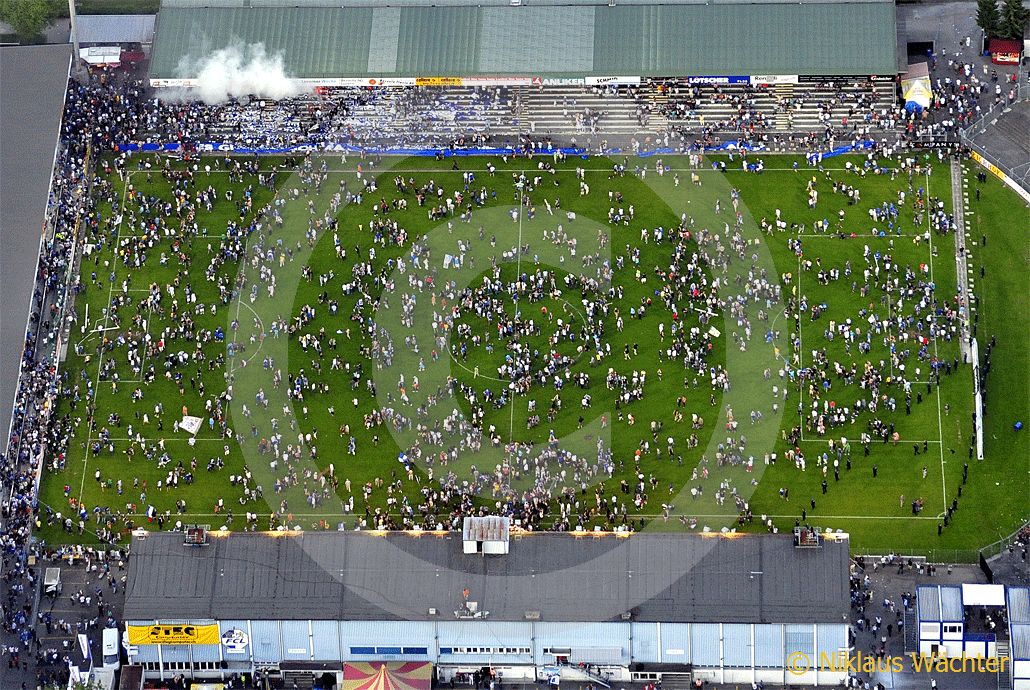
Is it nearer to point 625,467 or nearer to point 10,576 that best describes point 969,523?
point 625,467

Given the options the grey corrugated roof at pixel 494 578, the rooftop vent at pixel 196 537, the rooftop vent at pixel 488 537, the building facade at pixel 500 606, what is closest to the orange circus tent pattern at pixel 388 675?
the building facade at pixel 500 606

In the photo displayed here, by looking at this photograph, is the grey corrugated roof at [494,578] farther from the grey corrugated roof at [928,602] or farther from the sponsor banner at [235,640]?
the grey corrugated roof at [928,602]

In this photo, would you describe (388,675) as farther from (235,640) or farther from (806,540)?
(806,540)

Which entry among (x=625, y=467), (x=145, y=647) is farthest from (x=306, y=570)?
(x=625, y=467)

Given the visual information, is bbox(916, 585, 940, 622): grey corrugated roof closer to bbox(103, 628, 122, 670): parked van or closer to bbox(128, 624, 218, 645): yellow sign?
bbox(128, 624, 218, 645): yellow sign

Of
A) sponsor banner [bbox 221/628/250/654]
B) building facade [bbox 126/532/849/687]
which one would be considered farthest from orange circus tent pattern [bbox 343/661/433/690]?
sponsor banner [bbox 221/628/250/654]
